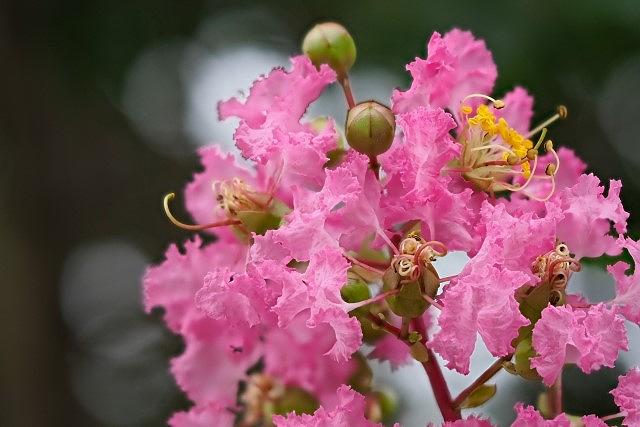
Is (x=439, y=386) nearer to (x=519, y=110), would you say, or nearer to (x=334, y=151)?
(x=334, y=151)

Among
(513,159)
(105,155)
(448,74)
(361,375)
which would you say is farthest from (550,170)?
(105,155)

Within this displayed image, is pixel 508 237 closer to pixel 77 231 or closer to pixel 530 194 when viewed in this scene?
pixel 530 194

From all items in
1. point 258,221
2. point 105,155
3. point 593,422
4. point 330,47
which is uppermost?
point 105,155

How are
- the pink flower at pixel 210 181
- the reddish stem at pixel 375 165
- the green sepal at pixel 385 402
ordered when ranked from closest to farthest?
the reddish stem at pixel 375 165
the pink flower at pixel 210 181
the green sepal at pixel 385 402

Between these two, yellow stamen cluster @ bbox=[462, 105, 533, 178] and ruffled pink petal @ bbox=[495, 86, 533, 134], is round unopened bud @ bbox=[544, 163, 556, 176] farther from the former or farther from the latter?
ruffled pink petal @ bbox=[495, 86, 533, 134]

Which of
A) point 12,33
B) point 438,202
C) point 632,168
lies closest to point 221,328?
point 438,202

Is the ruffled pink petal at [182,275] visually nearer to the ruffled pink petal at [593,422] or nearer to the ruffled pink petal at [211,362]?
the ruffled pink petal at [211,362]

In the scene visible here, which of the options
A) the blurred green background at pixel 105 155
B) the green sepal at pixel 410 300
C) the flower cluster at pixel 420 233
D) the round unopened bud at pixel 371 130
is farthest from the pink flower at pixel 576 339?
the blurred green background at pixel 105 155

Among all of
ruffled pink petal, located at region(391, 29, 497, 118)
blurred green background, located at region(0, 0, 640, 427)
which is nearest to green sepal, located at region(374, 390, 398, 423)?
ruffled pink petal, located at region(391, 29, 497, 118)
